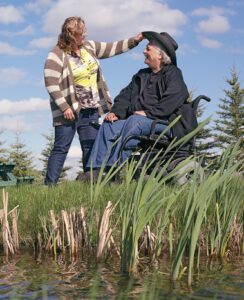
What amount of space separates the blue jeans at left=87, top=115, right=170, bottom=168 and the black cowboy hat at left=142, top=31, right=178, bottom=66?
0.97 m

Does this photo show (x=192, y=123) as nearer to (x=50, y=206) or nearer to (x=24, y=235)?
(x=50, y=206)

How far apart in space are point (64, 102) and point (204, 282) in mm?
3986

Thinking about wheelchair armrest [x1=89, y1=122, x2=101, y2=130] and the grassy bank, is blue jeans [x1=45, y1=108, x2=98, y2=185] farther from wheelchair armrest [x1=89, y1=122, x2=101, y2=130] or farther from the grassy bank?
the grassy bank

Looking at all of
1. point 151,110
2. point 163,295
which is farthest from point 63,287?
point 151,110

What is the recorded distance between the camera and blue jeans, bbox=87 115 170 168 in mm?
5047

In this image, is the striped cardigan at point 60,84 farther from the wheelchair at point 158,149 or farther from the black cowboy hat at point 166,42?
the black cowboy hat at point 166,42

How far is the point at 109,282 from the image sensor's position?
2.37 metres

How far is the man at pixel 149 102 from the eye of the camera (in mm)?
5136

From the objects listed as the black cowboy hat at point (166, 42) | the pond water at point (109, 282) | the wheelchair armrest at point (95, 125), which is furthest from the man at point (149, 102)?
the pond water at point (109, 282)

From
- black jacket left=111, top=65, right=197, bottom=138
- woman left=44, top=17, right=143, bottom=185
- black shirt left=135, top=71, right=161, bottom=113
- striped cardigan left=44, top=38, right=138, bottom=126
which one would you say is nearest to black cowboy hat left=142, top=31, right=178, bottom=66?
black jacket left=111, top=65, right=197, bottom=138

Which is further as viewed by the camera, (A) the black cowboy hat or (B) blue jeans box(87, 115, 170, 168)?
(A) the black cowboy hat

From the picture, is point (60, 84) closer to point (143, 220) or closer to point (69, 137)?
point (69, 137)

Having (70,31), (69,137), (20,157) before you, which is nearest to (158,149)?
(69,137)

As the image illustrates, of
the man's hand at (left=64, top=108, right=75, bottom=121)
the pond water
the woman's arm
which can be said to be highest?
the woman's arm
